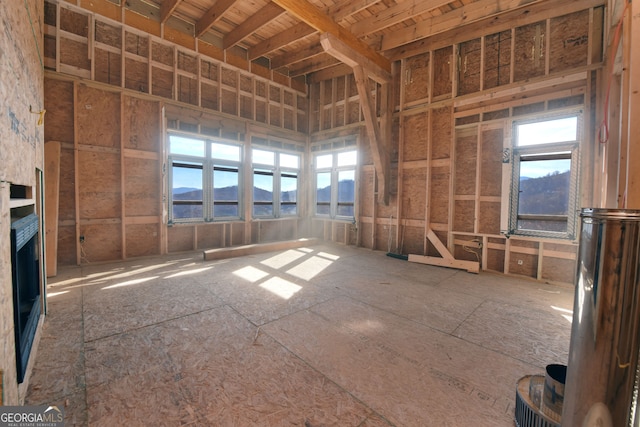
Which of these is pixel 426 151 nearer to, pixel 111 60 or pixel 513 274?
pixel 513 274

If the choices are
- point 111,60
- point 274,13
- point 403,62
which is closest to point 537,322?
point 403,62

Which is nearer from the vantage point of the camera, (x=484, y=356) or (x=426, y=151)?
(x=484, y=356)

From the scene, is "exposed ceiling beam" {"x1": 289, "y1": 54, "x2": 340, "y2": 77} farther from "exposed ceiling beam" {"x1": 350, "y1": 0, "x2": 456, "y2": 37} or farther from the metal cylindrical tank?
the metal cylindrical tank

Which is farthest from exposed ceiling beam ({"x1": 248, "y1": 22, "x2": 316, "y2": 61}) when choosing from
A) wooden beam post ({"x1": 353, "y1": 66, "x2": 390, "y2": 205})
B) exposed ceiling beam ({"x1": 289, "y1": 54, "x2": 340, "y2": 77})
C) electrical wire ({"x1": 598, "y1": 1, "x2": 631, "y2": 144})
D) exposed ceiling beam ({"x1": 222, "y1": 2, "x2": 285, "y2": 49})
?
electrical wire ({"x1": 598, "y1": 1, "x2": 631, "y2": 144})

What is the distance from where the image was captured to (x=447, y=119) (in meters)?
5.45

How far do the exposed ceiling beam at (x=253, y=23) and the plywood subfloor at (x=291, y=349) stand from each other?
4902 millimetres

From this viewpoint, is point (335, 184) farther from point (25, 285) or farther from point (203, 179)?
point (25, 285)

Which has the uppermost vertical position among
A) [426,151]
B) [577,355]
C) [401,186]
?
[426,151]

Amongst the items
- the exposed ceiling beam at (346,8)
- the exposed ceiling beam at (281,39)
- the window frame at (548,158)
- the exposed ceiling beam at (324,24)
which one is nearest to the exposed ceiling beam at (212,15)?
the exposed ceiling beam at (281,39)

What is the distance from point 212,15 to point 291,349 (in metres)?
6.15

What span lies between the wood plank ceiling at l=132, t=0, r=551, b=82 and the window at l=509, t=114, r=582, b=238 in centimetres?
198

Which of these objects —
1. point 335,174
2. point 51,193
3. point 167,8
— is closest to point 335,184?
point 335,174

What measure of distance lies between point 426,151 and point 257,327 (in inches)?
195

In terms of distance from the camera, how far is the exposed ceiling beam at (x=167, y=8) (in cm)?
481
